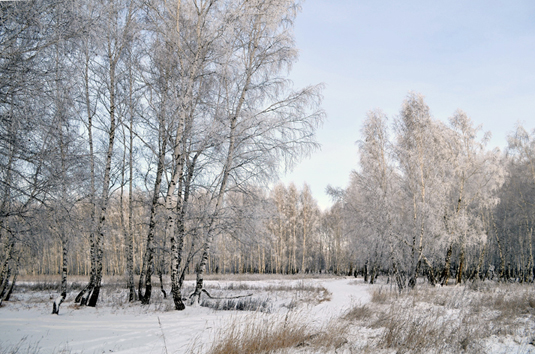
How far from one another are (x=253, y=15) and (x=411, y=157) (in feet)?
33.7

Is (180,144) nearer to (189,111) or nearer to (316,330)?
(189,111)

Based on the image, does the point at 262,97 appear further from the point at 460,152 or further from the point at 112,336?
the point at 460,152

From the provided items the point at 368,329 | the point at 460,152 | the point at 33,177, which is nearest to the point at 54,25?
the point at 33,177

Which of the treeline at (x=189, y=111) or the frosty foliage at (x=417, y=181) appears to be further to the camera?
the frosty foliage at (x=417, y=181)

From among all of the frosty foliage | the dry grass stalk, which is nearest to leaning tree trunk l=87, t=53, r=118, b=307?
the dry grass stalk

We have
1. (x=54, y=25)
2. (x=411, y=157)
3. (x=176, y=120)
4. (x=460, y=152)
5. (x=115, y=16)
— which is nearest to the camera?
(x=54, y=25)

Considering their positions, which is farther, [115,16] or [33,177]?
[115,16]

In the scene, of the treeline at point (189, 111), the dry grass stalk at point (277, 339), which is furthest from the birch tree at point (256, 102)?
the dry grass stalk at point (277, 339)

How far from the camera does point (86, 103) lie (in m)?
11.5

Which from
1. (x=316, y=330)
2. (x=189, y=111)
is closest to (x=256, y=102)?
(x=189, y=111)

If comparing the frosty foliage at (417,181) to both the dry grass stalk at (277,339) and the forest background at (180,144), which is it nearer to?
the forest background at (180,144)

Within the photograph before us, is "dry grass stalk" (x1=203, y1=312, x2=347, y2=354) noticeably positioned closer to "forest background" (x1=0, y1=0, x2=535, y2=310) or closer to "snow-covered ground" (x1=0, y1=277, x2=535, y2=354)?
"snow-covered ground" (x1=0, y1=277, x2=535, y2=354)

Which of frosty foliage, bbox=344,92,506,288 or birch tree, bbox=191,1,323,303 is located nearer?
birch tree, bbox=191,1,323,303

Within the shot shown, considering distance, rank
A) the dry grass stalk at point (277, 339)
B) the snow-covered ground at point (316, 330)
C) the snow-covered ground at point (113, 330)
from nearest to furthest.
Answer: the dry grass stalk at point (277, 339), the snow-covered ground at point (316, 330), the snow-covered ground at point (113, 330)
